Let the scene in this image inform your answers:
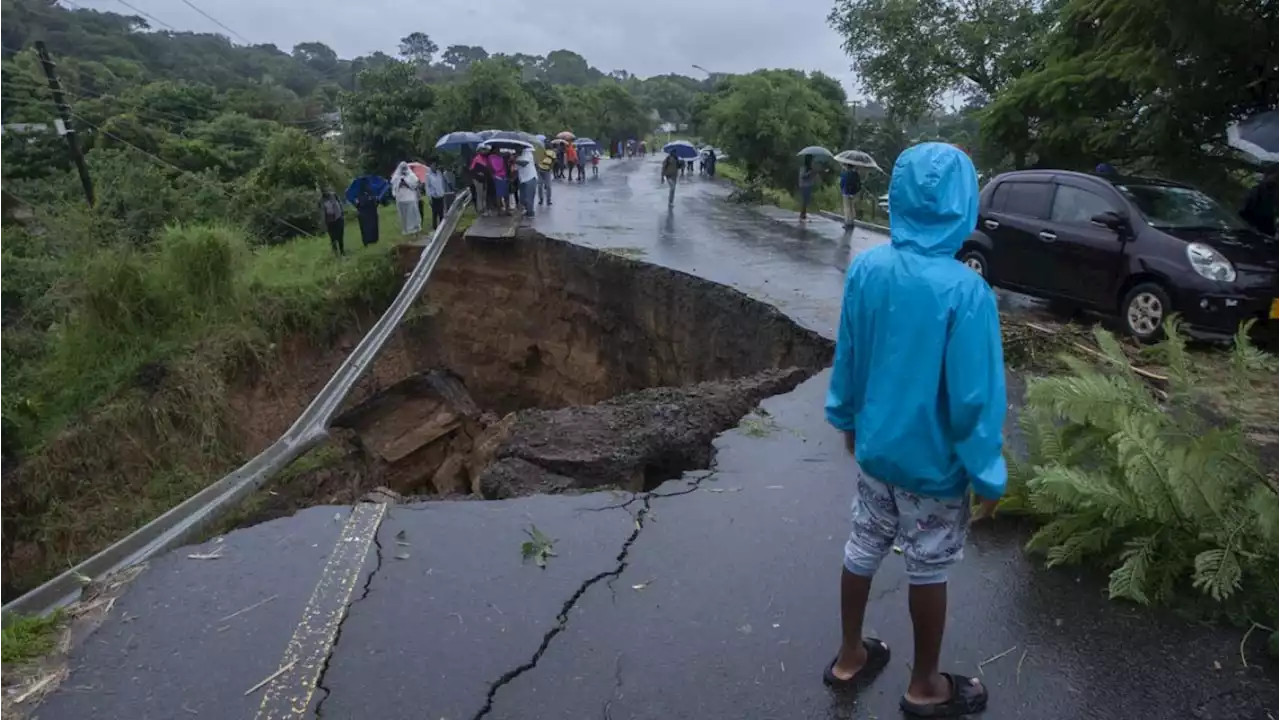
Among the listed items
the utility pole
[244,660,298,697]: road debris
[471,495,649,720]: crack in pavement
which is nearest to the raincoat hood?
[471,495,649,720]: crack in pavement

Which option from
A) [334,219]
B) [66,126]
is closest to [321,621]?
[334,219]

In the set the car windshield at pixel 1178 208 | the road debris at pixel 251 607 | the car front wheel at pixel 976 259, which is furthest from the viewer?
the car front wheel at pixel 976 259

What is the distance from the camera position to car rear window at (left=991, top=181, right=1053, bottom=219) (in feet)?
31.2

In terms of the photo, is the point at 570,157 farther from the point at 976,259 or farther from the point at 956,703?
the point at 956,703

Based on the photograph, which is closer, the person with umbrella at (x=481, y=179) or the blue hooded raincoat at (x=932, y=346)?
the blue hooded raincoat at (x=932, y=346)

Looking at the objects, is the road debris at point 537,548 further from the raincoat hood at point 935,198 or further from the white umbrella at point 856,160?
the white umbrella at point 856,160

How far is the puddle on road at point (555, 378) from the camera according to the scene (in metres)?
6.05

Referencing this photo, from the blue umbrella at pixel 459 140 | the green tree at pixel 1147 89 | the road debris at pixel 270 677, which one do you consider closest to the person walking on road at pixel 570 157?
the blue umbrella at pixel 459 140

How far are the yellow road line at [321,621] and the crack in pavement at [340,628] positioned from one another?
0.4 inches

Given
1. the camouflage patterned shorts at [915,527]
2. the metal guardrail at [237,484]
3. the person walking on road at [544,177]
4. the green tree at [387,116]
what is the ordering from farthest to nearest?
the green tree at [387,116], the person walking on road at [544,177], the metal guardrail at [237,484], the camouflage patterned shorts at [915,527]

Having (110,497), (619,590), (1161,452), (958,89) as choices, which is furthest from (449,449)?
(958,89)

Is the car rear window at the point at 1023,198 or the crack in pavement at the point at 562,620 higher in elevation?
the car rear window at the point at 1023,198

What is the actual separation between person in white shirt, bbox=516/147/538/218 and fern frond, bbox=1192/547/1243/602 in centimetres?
1658

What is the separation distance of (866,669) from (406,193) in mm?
15879
